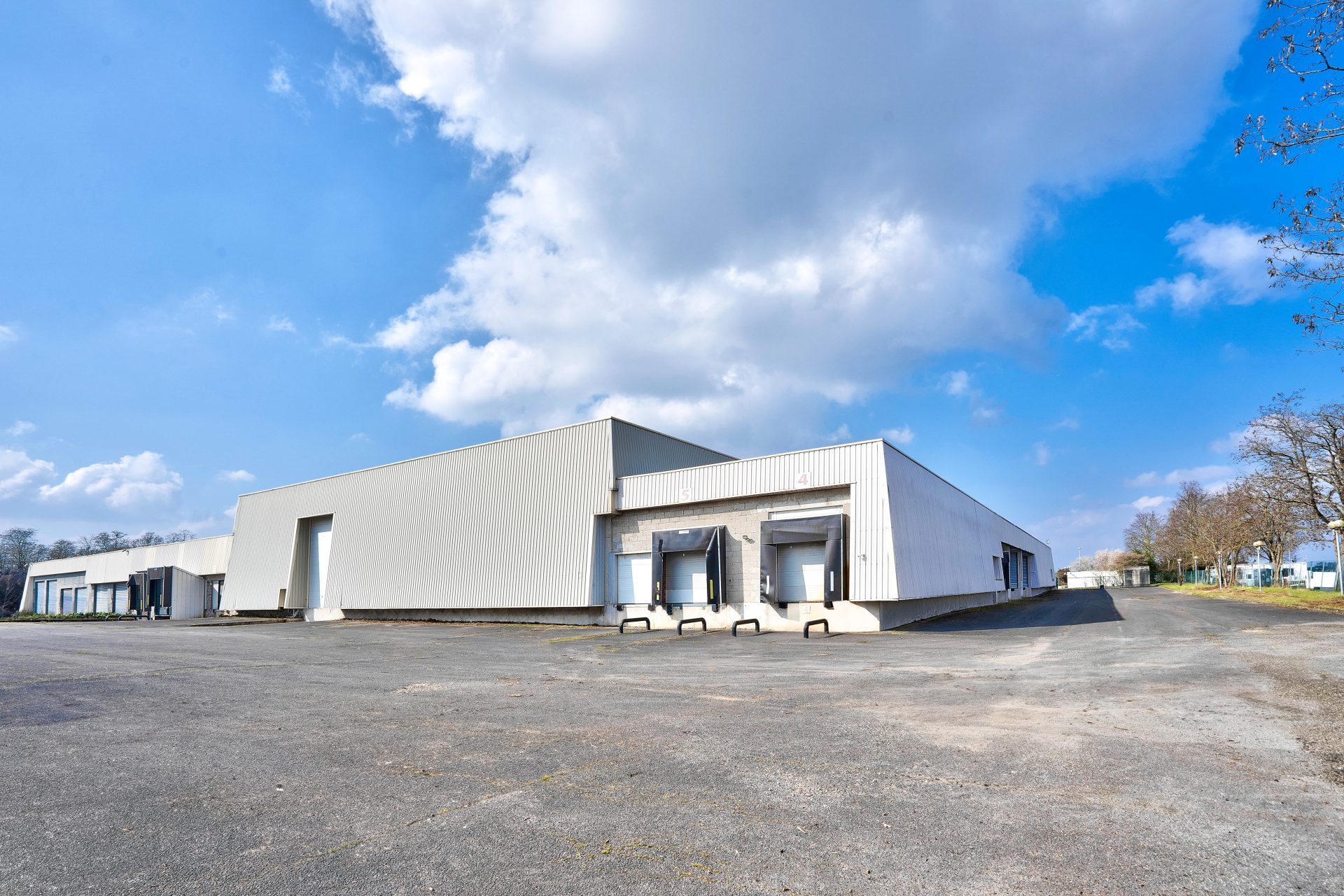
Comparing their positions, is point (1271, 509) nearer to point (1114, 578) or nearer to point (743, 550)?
point (743, 550)

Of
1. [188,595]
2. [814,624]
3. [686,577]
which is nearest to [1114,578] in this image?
[686,577]

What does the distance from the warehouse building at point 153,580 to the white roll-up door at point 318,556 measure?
36.3 feet

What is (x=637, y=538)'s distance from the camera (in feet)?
88.2

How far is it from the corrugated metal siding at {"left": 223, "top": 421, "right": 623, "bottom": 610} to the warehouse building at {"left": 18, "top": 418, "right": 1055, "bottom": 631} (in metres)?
0.08

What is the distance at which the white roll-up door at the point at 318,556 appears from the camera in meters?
40.4

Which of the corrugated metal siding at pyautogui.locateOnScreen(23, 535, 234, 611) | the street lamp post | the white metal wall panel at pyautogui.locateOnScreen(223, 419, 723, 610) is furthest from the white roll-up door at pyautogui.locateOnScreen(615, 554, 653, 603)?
the corrugated metal siding at pyautogui.locateOnScreen(23, 535, 234, 611)

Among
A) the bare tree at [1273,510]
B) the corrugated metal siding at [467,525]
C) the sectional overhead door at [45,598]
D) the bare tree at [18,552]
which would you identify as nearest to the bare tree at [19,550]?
the bare tree at [18,552]

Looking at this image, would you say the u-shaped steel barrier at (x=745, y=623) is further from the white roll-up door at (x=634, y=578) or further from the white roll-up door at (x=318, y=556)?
the white roll-up door at (x=318, y=556)

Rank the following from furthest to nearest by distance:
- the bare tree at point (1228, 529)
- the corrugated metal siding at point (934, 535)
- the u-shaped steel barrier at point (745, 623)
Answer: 1. the bare tree at point (1228, 529)
2. the corrugated metal siding at point (934, 535)
3. the u-shaped steel barrier at point (745, 623)

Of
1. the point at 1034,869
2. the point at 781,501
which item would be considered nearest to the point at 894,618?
the point at 781,501

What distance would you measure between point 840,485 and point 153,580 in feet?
189

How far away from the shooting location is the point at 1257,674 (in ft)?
33.0

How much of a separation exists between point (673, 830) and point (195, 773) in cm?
417

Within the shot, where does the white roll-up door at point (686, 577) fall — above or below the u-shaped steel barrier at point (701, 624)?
above
